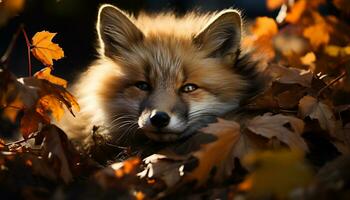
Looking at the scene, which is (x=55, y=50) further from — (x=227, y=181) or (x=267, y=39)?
(x=267, y=39)

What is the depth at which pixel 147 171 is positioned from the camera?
2.75 meters

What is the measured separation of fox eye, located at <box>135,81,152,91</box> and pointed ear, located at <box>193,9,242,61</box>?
43 cm

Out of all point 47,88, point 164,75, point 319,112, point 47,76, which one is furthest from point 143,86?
point 319,112

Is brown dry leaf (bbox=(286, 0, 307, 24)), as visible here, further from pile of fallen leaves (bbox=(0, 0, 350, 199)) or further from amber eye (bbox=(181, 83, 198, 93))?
amber eye (bbox=(181, 83, 198, 93))

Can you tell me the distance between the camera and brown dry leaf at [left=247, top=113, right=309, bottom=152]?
8.94 ft

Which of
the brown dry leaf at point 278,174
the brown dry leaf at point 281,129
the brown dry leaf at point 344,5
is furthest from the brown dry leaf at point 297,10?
the brown dry leaf at point 278,174

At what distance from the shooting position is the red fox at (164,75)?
3570mm

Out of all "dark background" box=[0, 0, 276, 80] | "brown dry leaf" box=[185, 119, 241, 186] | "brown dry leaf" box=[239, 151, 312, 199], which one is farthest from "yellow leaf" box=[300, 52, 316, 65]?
"dark background" box=[0, 0, 276, 80]

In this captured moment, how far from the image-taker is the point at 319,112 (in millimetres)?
3000

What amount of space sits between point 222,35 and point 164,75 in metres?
0.48

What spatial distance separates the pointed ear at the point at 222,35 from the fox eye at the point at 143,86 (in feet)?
1.42

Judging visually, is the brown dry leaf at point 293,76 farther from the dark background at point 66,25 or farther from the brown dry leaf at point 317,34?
the dark background at point 66,25

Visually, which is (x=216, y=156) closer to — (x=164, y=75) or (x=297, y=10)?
(x=164, y=75)

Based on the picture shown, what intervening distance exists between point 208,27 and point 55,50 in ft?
3.33
